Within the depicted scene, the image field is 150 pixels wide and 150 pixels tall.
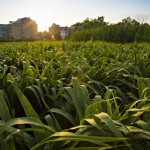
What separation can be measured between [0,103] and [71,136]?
0.52 metres

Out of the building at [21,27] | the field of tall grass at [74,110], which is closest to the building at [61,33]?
the building at [21,27]

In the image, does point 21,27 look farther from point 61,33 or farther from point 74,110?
point 74,110

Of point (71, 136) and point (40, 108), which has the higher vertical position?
point (71, 136)

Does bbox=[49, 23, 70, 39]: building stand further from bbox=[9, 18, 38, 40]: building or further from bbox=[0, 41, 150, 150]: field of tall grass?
bbox=[0, 41, 150, 150]: field of tall grass

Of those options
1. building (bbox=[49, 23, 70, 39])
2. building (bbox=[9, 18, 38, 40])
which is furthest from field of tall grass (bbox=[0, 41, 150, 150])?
building (bbox=[9, 18, 38, 40])

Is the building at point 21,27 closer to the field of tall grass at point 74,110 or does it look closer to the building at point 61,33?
the building at point 61,33

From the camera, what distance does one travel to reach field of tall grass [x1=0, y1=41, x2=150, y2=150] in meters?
1.09

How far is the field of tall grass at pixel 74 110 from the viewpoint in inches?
43.1

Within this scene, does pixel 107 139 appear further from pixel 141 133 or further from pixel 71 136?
Result: pixel 141 133

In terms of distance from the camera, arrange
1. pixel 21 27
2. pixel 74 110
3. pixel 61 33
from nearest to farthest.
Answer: pixel 74 110
pixel 61 33
pixel 21 27

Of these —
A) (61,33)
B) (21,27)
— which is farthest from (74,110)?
(21,27)

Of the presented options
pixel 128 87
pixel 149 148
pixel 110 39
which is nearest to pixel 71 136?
pixel 149 148

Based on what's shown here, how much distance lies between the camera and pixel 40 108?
2045 millimetres

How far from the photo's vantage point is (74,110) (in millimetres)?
1793
